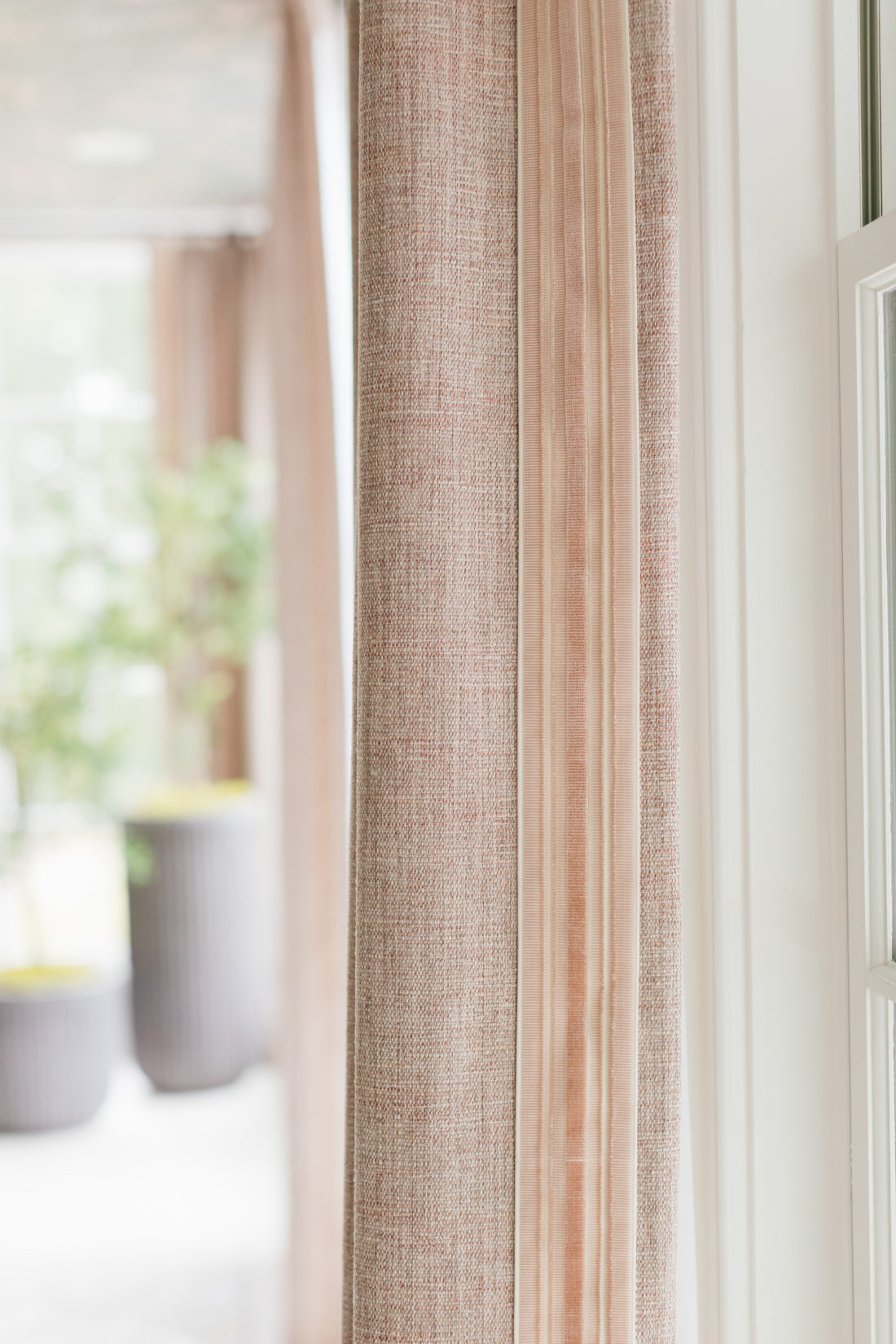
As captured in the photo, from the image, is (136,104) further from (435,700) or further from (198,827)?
(435,700)

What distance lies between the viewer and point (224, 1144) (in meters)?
2.91

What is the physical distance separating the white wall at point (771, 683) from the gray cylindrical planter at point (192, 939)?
2570 mm

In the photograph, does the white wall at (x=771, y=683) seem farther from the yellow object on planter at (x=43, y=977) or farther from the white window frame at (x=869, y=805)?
the yellow object on planter at (x=43, y=977)

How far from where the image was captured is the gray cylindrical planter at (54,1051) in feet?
9.55

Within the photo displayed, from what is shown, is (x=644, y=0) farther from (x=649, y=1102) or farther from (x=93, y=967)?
(x=93, y=967)

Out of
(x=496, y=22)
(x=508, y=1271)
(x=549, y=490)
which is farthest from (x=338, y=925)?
(x=496, y=22)

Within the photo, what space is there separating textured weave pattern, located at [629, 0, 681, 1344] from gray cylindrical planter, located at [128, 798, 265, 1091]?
8.52 ft

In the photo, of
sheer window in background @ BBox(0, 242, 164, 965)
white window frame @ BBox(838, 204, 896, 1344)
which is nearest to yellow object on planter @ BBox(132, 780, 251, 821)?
sheer window in background @ BBox(0, 242, 164, 965)

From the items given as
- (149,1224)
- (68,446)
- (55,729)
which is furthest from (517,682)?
(68,446)

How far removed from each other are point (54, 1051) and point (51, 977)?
0.19 metres

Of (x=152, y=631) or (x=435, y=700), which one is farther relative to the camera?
(x=152, y=631)

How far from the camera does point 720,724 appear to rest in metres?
0.78

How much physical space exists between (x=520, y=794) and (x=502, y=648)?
0.10 metres

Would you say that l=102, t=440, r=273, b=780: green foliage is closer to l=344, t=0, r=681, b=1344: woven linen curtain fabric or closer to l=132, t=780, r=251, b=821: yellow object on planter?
l=132, t=780, r=251, b=821: yellow object on planter
